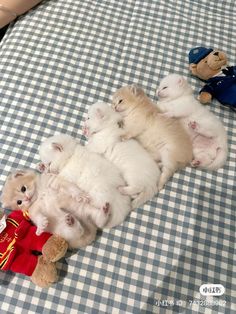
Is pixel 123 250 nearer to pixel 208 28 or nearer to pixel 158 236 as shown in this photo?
pixel 158 236

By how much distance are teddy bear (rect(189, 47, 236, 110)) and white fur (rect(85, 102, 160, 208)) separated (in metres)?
0.35

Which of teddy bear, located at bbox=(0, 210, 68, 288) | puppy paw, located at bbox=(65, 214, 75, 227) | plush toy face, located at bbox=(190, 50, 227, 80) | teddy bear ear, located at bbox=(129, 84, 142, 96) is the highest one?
plush toy face, located at bbox=(190, 50, 227, 80)

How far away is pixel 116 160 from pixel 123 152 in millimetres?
34

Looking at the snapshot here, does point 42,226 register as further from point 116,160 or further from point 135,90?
point 135,90

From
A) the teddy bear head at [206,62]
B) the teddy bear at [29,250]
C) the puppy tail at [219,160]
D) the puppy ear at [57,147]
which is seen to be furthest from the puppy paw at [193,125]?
the teddy bear at [29,250]

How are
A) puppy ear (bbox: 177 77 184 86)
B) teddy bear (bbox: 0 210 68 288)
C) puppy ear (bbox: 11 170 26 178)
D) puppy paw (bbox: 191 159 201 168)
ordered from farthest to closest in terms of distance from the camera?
puppy ear (bbox: 177 77 184 86) < puppy paw (bbox: 191 159 201 168) < puppy ear (bbox: 11 170 26 178) < teddy bear (bbox: 0 210 68 288)

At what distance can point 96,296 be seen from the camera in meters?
1.04

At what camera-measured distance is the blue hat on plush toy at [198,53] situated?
1.41 m

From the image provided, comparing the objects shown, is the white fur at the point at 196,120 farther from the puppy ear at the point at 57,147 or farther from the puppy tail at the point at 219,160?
the puppy ear at the point at 57,147

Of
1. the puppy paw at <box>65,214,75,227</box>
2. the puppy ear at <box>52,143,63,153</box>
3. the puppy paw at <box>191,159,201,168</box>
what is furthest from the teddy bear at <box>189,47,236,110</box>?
the puppy paw at <box>65,214,75,227</box>

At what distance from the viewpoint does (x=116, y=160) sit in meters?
1.18

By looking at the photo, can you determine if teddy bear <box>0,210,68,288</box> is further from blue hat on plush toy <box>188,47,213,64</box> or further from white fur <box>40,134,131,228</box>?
blue hat on plush toy <box>188,47,213,64</box>

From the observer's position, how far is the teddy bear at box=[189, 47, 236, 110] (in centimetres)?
135

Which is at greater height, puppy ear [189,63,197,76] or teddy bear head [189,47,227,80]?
teddy bear head [189,47,227,80]
